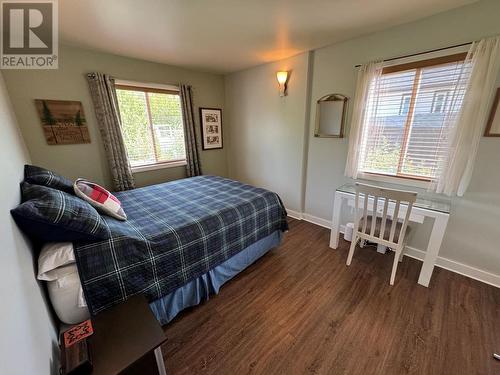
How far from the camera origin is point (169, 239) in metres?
1.50

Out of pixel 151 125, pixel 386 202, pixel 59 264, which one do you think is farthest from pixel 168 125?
pixel 386 202

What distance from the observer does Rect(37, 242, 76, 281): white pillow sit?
3.68 ft

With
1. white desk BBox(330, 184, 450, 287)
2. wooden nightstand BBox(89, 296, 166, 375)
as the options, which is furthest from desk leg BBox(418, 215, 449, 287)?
wooden nightstand BBox(89, 296, 166, 375)

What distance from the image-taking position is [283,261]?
226 cm

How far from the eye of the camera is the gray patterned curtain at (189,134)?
10.9 ft

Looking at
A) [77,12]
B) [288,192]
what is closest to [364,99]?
[288,192]

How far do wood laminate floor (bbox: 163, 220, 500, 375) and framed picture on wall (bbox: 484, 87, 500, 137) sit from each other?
1368 mm

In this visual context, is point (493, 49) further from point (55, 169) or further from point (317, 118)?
point (55, 169)

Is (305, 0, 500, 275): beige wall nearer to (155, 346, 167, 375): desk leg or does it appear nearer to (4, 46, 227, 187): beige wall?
(4, 46, 227, 187): beige wall

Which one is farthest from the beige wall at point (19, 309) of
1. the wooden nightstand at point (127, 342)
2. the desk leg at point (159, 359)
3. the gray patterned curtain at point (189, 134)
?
the gray patterned curtain at point (189, 134)

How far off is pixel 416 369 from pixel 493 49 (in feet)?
7.93

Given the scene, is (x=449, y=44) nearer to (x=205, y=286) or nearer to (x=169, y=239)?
(x=169, y=239)

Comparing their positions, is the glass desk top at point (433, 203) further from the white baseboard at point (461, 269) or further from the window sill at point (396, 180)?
the white baseboard at point (461, 269)

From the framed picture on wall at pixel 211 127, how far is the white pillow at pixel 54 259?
9.36ft
